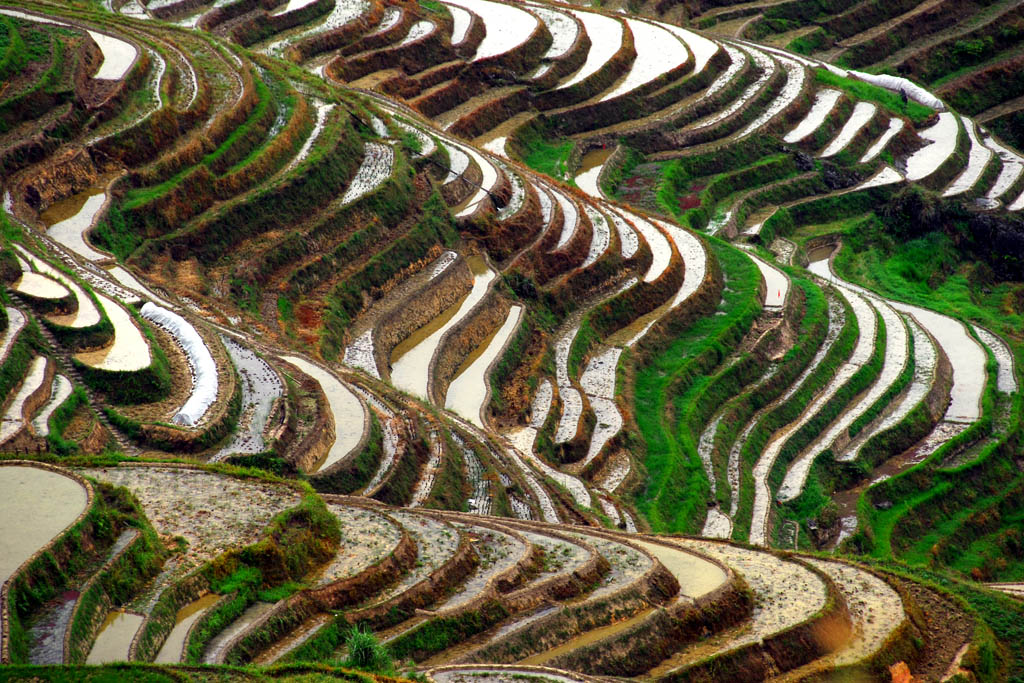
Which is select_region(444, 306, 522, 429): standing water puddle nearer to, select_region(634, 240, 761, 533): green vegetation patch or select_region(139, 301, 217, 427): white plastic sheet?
select_region(634, 240, 761, 533): green vegetation patch

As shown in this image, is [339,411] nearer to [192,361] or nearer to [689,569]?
[192,361]

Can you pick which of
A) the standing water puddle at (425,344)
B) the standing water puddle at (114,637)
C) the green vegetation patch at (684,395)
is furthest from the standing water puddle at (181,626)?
the green vegetation patch at (684,395)

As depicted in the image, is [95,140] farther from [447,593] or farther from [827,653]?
[827,653]

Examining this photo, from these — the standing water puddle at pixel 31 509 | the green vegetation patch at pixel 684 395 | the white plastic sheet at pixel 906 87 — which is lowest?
the green vegetation patch at pixel 684 395

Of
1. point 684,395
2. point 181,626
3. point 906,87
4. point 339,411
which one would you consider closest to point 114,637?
point 181,626

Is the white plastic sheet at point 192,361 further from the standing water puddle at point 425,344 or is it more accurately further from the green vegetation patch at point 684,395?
the green vegetation patch at point 684,395

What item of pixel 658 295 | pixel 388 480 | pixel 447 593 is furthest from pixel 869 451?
pixel 447 593
